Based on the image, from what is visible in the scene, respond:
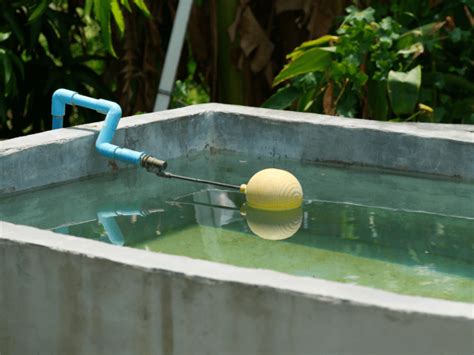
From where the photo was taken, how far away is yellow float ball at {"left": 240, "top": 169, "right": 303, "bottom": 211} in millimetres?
3812

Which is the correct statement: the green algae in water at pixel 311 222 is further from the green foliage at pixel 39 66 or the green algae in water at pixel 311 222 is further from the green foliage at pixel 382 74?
the green foliage at pixel 39 66

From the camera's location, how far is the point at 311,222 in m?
3.79

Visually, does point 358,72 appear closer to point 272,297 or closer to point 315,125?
point 315,125

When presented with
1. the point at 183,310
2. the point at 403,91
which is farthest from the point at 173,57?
the point at 183,310

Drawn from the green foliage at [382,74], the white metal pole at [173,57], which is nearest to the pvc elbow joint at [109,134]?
the green foliage at [382,74]

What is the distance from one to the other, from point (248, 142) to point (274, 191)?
74 centimetres

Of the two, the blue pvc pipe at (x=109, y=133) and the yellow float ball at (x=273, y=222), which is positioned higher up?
the blue pvc pipe at (x=109, y=133)

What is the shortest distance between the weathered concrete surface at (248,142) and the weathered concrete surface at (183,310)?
38.0 inches

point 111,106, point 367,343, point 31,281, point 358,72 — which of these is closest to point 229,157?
point 111,106

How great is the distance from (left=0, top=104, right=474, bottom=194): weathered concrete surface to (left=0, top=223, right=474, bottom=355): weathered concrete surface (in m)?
0.96

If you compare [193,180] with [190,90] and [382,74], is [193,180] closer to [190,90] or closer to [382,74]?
[382,74]

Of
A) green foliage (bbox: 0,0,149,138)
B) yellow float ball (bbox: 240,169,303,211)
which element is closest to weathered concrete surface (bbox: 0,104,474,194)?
yellow float ball (bbox: 240,169,303,211)

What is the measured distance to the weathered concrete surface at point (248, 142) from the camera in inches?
154

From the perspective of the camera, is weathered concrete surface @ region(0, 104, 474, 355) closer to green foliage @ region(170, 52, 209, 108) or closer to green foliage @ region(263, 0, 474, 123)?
green foliage @ region(263, 0, 474, 123)
